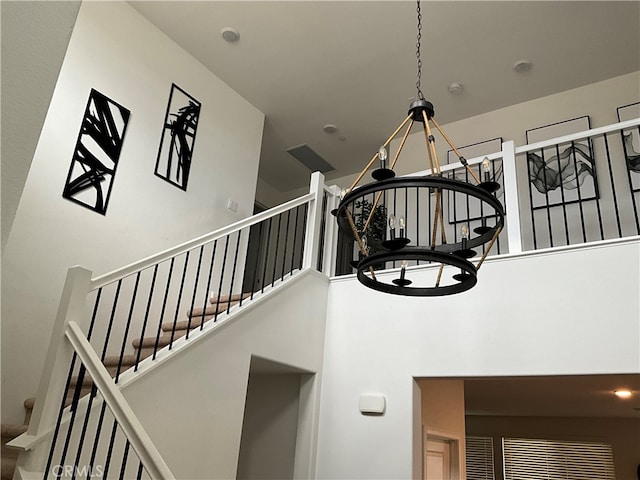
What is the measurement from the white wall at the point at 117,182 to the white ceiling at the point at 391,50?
34 cm

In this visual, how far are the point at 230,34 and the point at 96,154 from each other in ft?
6.12

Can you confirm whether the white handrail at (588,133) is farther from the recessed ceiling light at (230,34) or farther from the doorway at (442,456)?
the recessed ceiling light at (230,34)

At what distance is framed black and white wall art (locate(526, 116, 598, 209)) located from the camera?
17.8 feet

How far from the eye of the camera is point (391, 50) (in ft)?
17.5

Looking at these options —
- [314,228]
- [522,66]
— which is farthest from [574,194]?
[314,228]

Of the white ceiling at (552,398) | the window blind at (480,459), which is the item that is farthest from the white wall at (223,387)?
the window blind at (480,459)

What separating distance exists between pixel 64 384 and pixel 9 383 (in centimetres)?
129

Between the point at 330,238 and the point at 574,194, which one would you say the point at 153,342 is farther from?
the point at 574,194

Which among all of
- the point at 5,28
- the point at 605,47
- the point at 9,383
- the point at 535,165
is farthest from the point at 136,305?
the point at 605,47

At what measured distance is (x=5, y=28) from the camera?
75 cm

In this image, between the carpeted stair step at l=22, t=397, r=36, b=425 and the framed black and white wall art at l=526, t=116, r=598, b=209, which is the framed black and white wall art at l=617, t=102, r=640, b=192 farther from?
the carpeted stair step at l=22, t=397, r=36, b=425

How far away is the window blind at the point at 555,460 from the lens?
7777 millimetres

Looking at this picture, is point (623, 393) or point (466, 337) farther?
point (623, 393)

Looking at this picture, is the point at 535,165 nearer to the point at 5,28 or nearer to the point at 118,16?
the point at 118,16
